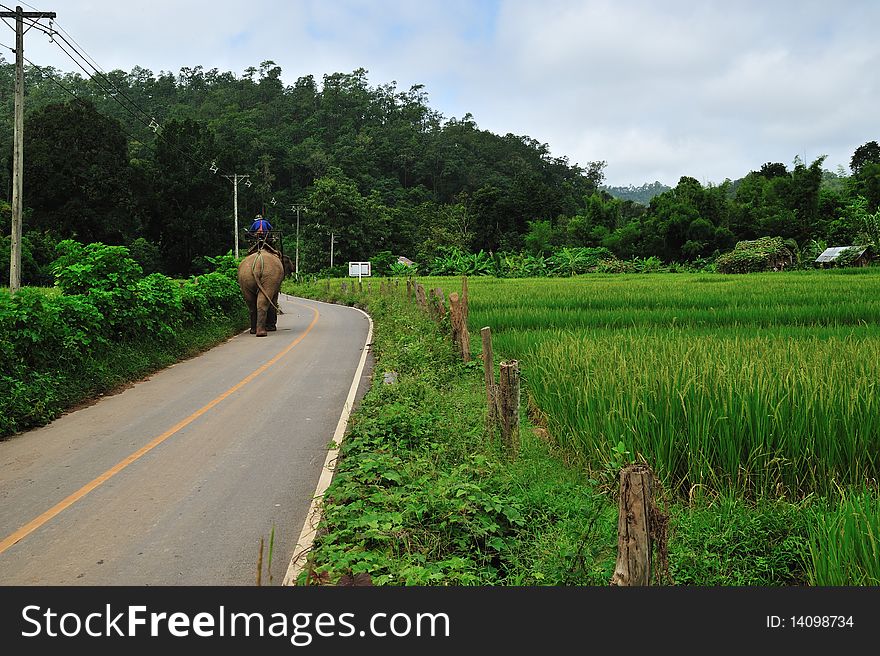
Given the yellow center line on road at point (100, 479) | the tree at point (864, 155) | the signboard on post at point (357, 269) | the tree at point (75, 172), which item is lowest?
the yellow center line on road at point (100, 479)

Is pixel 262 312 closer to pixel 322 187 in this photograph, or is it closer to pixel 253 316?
pixel 253 316

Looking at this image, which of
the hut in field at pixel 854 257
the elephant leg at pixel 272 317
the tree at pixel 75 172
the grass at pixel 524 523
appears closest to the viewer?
the grass at pixel 524 523

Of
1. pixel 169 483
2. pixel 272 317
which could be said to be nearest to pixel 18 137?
pixel 272 317

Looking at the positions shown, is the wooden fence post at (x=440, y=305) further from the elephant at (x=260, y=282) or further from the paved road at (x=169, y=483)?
the elephant at (x=260, y=282)

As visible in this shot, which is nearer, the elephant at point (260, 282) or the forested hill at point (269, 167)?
the elephant at point (260, 282)

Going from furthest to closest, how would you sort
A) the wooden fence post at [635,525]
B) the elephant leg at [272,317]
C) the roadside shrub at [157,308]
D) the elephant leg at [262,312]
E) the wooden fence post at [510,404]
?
the elephant leg at [272,317] → the elephant leg at [262,312] → the roadside shrub at [157,308] → the wooden fence post at [510,404] → the wooden fence post at [635,525]

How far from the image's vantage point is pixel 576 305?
1908 cm

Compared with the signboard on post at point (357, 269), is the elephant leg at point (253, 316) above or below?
below

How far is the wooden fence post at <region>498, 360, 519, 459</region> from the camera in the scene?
21.2 ft

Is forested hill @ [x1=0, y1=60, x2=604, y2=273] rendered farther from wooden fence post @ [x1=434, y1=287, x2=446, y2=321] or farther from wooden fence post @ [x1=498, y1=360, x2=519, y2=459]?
wooden fence post @ [x1=498, y1=360, x2=519, y2=459]

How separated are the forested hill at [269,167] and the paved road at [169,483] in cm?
1958

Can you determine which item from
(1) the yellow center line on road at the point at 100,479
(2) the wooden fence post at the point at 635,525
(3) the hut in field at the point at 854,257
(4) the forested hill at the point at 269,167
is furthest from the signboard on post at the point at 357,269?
(2) the wooden fence post at the point at 635,525

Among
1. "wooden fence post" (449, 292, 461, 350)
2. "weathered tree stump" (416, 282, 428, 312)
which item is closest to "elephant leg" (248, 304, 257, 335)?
"weathered tree stump" (416, 282, 428, 312)

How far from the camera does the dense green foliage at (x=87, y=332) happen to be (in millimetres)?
9180
